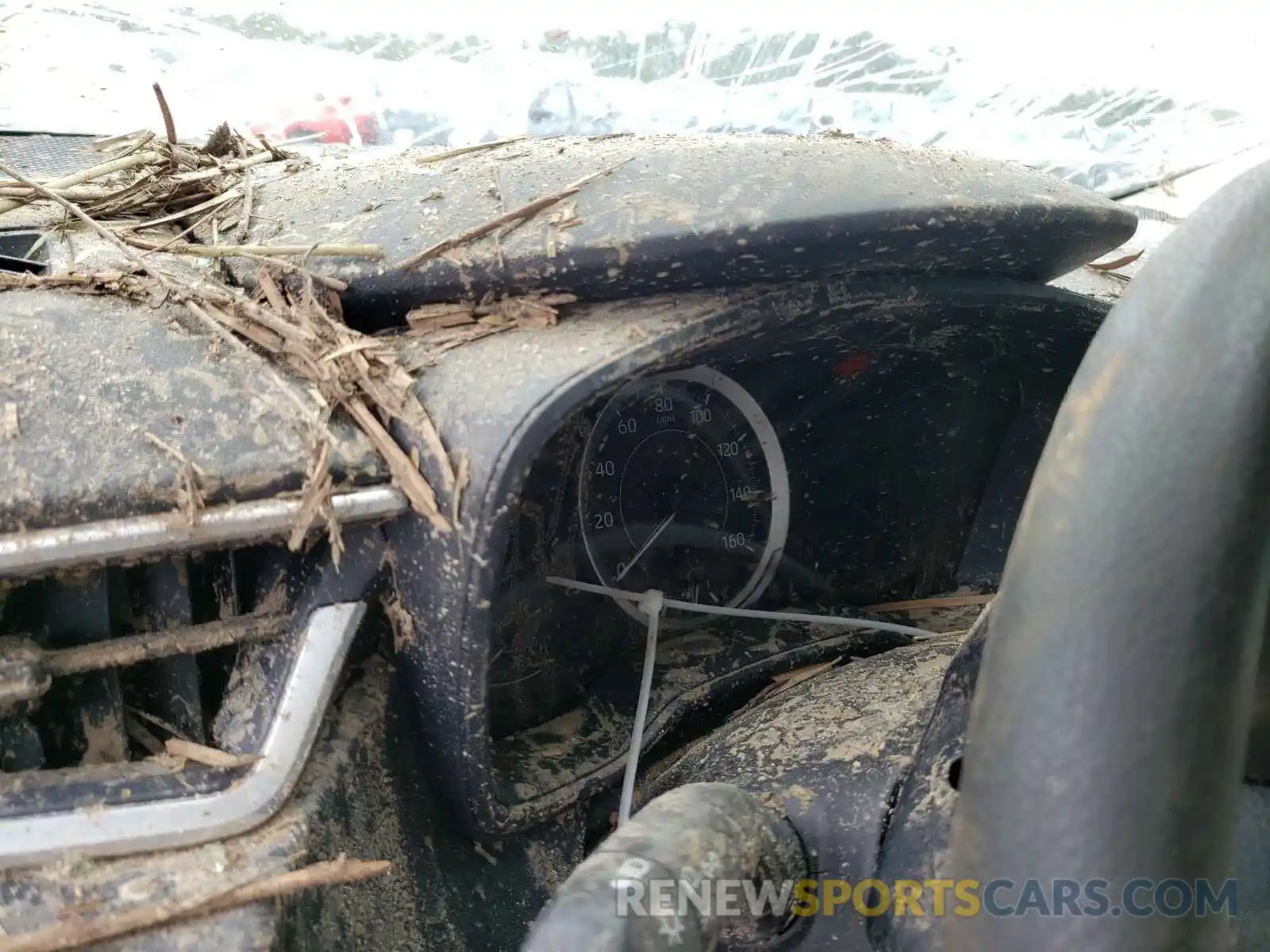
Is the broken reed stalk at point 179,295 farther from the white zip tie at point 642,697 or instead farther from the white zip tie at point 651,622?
the white zip tie at point 642,697

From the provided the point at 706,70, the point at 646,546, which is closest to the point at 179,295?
the point at 646,546

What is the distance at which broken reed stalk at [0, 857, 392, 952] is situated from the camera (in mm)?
710

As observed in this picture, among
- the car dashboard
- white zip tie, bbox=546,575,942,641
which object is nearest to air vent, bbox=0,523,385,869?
the car dashboard

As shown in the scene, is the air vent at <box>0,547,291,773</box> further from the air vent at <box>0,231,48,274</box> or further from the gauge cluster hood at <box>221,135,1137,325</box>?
the air vent at <box>0,231,48,274</box>

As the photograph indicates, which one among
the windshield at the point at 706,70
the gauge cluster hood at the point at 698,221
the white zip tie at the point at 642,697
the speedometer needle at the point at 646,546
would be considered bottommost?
the white zip tie at the point at 642,697

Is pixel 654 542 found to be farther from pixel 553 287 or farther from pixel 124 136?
pixel 124 136

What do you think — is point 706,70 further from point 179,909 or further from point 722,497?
point 179,909

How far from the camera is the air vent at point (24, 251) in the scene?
119cm

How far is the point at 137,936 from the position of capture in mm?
733

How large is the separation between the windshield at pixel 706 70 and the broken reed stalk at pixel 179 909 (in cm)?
188

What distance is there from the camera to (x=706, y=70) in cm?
259

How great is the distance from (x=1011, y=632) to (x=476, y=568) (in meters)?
0.44

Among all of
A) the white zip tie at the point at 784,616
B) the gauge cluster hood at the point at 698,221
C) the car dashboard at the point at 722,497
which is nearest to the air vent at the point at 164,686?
the car dashboard at the point at 722,497

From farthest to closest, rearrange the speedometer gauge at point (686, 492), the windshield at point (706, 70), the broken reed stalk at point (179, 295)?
the windshield at point (706, 70) → the speedometer gauge at point (686, 492) → the broken reed stalk at point (179, 295)
